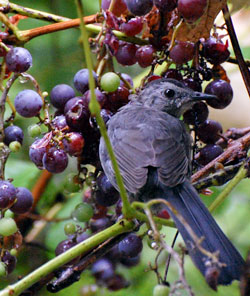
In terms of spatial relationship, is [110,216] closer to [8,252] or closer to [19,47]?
[8,252]

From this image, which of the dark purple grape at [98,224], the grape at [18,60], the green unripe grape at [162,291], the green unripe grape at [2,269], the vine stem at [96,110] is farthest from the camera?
the dark purple grape at [98,224]

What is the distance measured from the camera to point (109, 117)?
5.46ft

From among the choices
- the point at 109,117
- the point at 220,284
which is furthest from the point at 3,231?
the point at 220,284

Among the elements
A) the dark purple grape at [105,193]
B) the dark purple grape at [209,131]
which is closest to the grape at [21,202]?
the dark purple grape at [105,193]

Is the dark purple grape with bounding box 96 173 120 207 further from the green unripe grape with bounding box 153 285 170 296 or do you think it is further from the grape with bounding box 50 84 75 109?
the green unripe grape with bounding box 153 285 170 296

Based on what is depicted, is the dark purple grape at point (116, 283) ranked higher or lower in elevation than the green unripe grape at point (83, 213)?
lower

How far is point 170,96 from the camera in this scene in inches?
79.4

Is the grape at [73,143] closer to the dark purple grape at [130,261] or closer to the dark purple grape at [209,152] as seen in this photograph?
the dark purple grape at [209,152]

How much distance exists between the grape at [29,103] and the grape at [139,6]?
0.38m

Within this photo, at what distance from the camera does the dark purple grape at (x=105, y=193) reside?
1.61m

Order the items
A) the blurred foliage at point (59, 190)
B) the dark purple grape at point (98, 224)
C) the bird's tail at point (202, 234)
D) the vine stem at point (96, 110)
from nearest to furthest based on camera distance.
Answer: the vine stem at point (96, 110)
the bird's tail at point (202, 234)
the dark purple grape at point (98, 224)
the blurred foliage at point (59, 190)

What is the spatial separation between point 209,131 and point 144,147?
230 millimetres

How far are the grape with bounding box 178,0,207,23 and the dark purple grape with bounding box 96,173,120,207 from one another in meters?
0.54

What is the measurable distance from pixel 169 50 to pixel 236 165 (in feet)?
1.31
